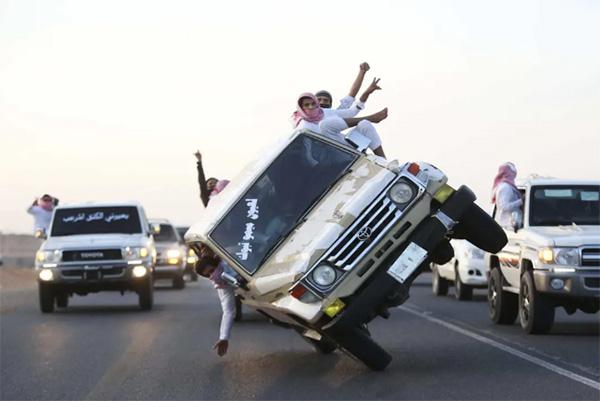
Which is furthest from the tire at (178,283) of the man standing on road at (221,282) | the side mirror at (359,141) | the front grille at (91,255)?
the side mirror at (359,141)

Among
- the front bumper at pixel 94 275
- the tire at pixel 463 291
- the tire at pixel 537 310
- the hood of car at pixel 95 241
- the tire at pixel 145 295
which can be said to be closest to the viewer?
the tire at pixel 537 310

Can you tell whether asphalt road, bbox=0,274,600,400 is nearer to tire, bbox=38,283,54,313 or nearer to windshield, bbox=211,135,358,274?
windshield, bbox=211,135,358,274

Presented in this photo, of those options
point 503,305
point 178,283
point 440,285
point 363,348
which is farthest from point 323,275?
point 178,283

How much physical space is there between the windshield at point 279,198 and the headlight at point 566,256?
4.20 m

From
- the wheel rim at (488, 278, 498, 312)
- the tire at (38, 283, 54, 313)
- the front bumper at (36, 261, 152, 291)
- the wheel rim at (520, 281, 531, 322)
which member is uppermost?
the wheel rim at (520, 281, 531, 322)

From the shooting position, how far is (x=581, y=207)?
18297 mm

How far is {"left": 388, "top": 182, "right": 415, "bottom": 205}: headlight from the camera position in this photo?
41.6 ft

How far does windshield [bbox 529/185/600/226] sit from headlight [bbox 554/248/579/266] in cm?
122

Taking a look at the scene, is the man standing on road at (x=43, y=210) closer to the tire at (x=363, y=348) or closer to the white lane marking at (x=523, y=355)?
the white lane marking at (x=523, y=355)

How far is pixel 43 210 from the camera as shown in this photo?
29.1 m

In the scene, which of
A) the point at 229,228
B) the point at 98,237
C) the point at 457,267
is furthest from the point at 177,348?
the point at 457,267

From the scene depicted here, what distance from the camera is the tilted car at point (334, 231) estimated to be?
478 inches

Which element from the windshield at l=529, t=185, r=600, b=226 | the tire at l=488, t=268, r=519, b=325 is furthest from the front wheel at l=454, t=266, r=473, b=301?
the windshield at l=529, t=185, r=600, b=226

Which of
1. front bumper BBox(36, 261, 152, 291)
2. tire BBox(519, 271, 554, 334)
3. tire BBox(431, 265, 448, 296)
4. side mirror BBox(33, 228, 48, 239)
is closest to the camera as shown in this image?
tire BBox(519, 271, 554, 334)
